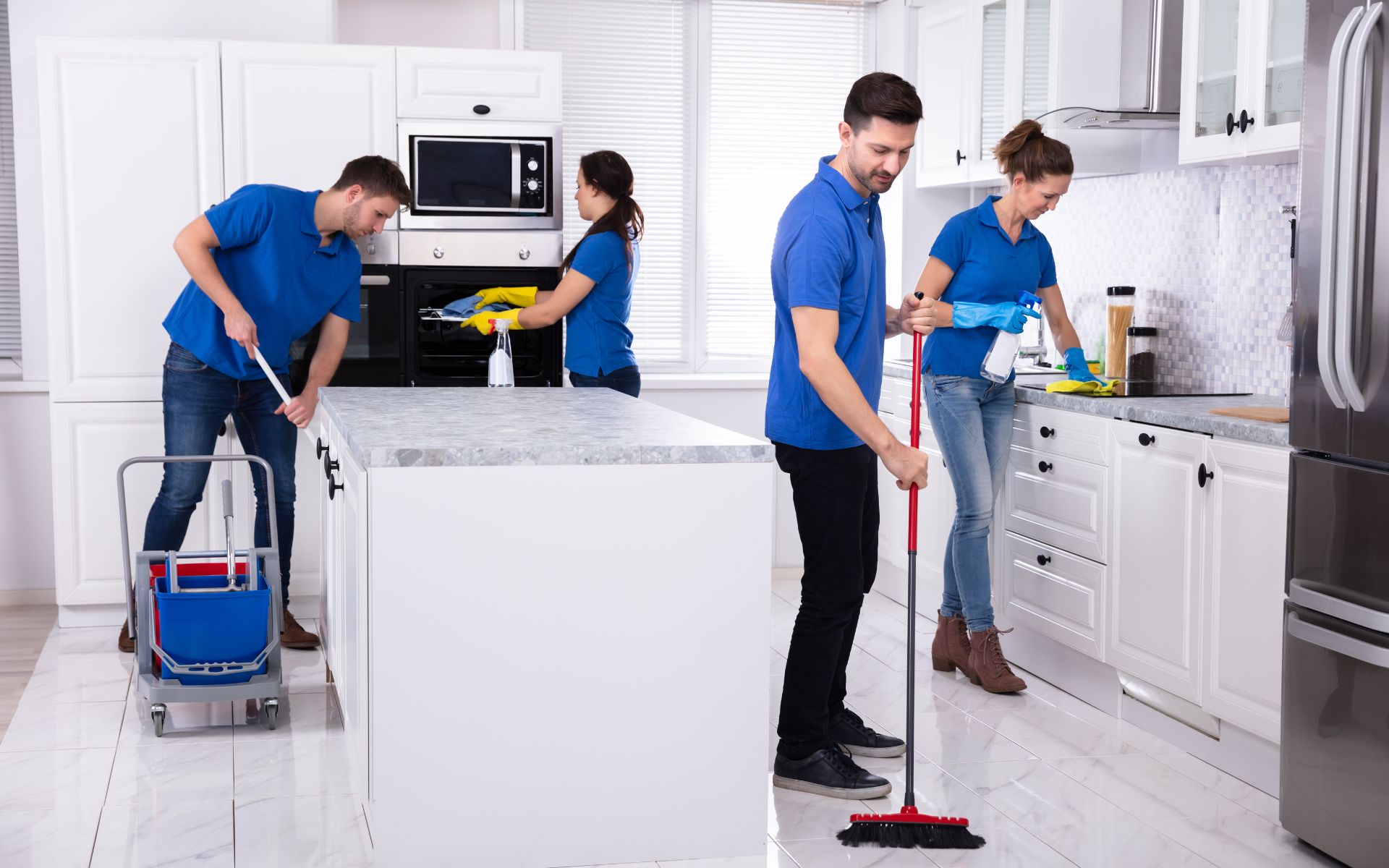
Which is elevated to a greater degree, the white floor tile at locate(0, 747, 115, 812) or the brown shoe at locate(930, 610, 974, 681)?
the brown shoe at locate(930, 610, 974, 681)

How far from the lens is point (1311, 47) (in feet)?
7.91

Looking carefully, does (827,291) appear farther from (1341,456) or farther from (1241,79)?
(1241,79)

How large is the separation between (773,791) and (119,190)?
2712 millimetres

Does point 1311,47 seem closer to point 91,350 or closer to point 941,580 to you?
point 941,580

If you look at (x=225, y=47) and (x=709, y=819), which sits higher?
(x=225, y=47)

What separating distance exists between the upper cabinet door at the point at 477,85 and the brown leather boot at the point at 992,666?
2.08 meters

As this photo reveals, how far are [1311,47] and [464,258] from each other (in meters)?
2.58

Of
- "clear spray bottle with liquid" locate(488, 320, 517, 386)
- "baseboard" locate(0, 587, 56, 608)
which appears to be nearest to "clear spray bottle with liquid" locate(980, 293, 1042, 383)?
"clear spray bottle with liquid" locate(488, 320, 517, 386)

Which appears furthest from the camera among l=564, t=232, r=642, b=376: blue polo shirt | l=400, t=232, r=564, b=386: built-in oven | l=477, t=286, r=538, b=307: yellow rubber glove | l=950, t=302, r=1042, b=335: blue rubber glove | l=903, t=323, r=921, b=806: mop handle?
l=400, t=232, r=564, b=386: built-in oven

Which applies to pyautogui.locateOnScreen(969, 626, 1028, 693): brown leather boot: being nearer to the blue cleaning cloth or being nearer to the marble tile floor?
the marble tile floor

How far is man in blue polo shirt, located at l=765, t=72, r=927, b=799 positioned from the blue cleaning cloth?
1.56 meters

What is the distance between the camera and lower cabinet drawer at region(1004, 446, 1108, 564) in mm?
3367

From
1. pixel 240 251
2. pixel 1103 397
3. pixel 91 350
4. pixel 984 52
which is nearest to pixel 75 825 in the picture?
pixel 240 251

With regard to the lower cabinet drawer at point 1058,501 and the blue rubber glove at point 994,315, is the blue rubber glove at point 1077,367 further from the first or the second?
the blue rubber glove at point 994,315
